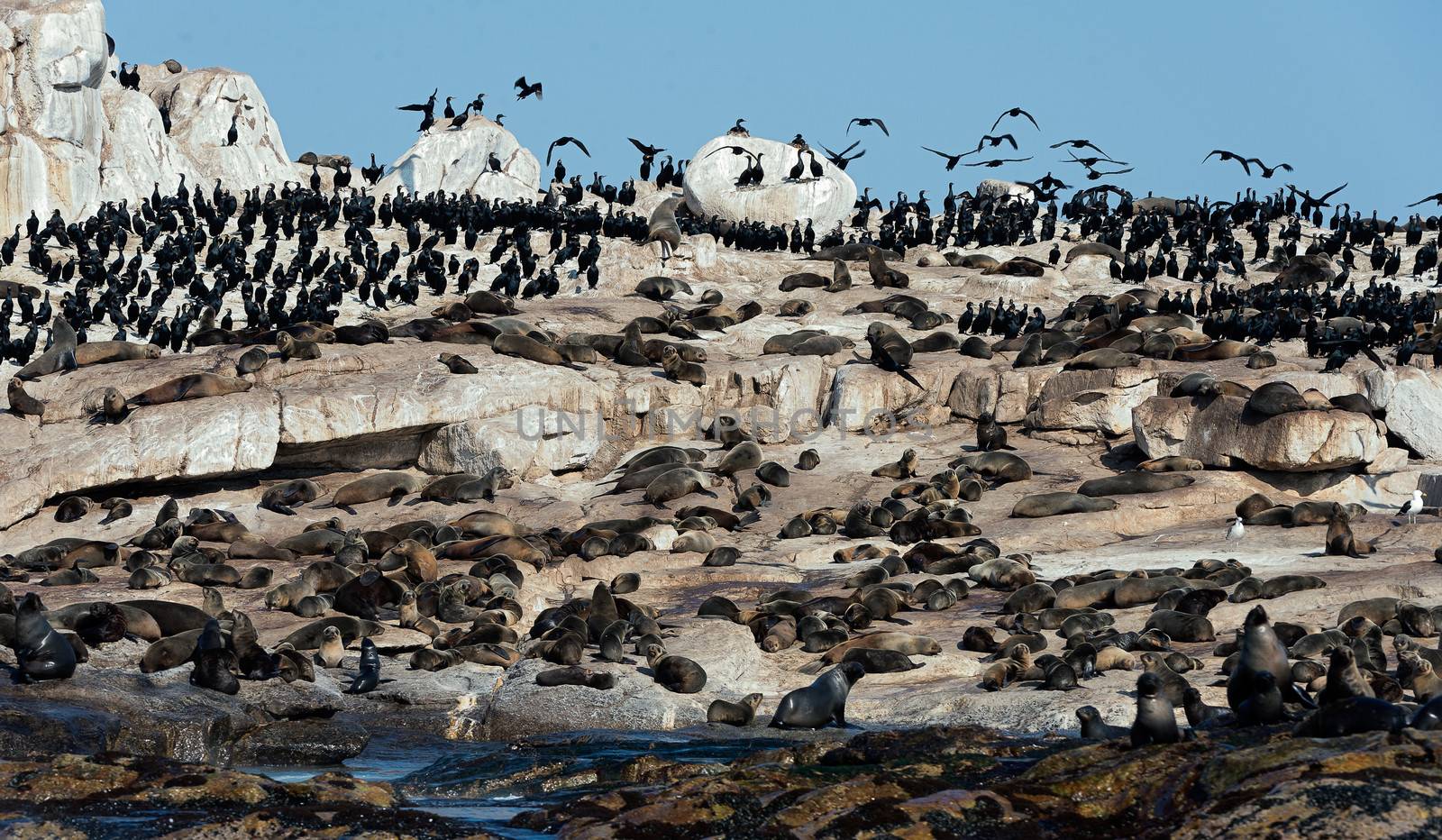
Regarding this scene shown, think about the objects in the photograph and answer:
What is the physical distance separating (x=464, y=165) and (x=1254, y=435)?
29.4m

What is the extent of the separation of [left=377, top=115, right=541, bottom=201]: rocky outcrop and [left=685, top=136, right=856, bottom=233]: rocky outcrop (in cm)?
613

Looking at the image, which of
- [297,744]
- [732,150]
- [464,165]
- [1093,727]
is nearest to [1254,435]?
[1093,727]

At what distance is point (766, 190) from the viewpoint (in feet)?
134

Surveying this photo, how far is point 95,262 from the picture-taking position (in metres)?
29.1

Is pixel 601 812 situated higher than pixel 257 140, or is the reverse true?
pixel 257 140

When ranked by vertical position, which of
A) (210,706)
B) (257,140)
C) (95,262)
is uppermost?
(257,140)

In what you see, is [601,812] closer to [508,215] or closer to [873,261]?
[873,261]

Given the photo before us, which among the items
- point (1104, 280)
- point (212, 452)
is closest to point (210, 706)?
point (212, 452)

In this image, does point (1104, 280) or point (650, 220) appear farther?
point (650, 220)

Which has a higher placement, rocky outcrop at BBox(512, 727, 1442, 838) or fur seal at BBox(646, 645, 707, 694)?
rocky outcrop at BBox(512, 727, 1442, 838)

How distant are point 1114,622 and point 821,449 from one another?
10.0 metres

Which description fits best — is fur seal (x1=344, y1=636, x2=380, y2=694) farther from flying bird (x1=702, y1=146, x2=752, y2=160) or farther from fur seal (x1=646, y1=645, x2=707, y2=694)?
flying bird (x1=702, y1=146, x2=752, y2=160)

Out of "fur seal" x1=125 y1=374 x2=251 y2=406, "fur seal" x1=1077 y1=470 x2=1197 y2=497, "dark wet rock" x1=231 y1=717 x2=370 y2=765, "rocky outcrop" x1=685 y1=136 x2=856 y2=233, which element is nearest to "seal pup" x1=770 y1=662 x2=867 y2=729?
"dark wet rock" x1=231 y1=717 x2=370 y2=765

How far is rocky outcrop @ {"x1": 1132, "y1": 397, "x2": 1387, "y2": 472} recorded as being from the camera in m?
21.0
